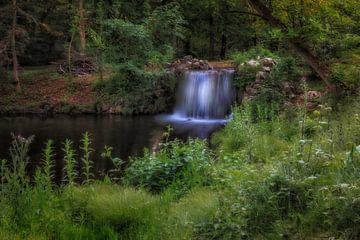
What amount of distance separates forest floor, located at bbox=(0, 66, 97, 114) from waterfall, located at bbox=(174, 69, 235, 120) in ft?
14.0

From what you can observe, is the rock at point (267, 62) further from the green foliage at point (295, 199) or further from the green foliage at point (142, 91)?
the green foliage at point (295, 199)

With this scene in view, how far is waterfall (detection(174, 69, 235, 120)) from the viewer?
18.7 metres

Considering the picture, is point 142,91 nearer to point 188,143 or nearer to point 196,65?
point 196,65

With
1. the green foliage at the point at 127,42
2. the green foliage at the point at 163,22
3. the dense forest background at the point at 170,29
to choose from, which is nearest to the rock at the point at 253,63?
the dense forest background at the point at 170,29

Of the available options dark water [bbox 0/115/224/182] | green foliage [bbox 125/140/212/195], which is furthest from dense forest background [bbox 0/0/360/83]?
green foliage [bbox 125/140/212/195]

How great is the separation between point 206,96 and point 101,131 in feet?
18.6

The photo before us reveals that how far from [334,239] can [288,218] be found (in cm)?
48

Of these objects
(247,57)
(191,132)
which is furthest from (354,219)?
(247,57)

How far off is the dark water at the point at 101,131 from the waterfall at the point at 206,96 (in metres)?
1.08

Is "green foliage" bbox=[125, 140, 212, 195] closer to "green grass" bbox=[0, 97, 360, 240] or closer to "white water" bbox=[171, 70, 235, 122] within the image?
"green grass" bbox=[0, 97, 360, 240]

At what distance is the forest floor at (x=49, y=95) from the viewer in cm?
2023

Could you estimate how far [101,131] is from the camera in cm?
1512

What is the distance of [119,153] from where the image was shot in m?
11.7

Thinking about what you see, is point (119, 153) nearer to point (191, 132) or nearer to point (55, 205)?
point (191, 132)
